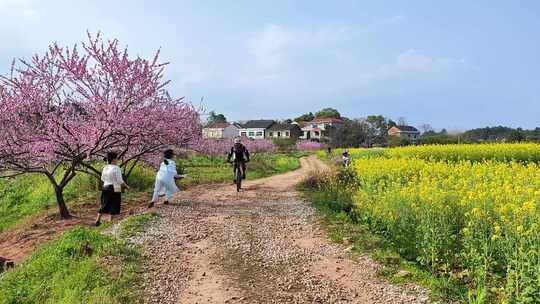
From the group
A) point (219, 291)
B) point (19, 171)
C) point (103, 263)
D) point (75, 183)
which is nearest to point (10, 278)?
point (103, 263)

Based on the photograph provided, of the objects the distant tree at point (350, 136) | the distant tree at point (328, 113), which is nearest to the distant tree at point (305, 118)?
the distant tree at point (328, 113)

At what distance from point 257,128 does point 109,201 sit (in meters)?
94.9

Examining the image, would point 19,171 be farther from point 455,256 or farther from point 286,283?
point 455,256

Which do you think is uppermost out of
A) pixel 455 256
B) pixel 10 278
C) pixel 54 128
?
pixel 54 128

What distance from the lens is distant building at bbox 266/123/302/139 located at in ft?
327

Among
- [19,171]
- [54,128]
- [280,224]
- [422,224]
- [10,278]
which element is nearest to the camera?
[422,224]

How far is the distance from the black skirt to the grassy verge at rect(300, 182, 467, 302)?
183 inches

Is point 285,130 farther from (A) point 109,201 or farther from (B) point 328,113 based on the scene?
(A) point 109,201

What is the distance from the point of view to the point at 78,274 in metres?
6.68

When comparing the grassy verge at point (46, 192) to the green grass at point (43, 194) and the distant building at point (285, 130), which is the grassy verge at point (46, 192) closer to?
the green grass at point (43, 194)

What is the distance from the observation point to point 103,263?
7.08 meters

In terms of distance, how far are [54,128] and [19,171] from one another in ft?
6.90

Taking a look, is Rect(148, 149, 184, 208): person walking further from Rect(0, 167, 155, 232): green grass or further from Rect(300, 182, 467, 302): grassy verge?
Rect(300, 182, 467, 302): grassy verge

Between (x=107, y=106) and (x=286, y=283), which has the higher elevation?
(x=107, y=106)
